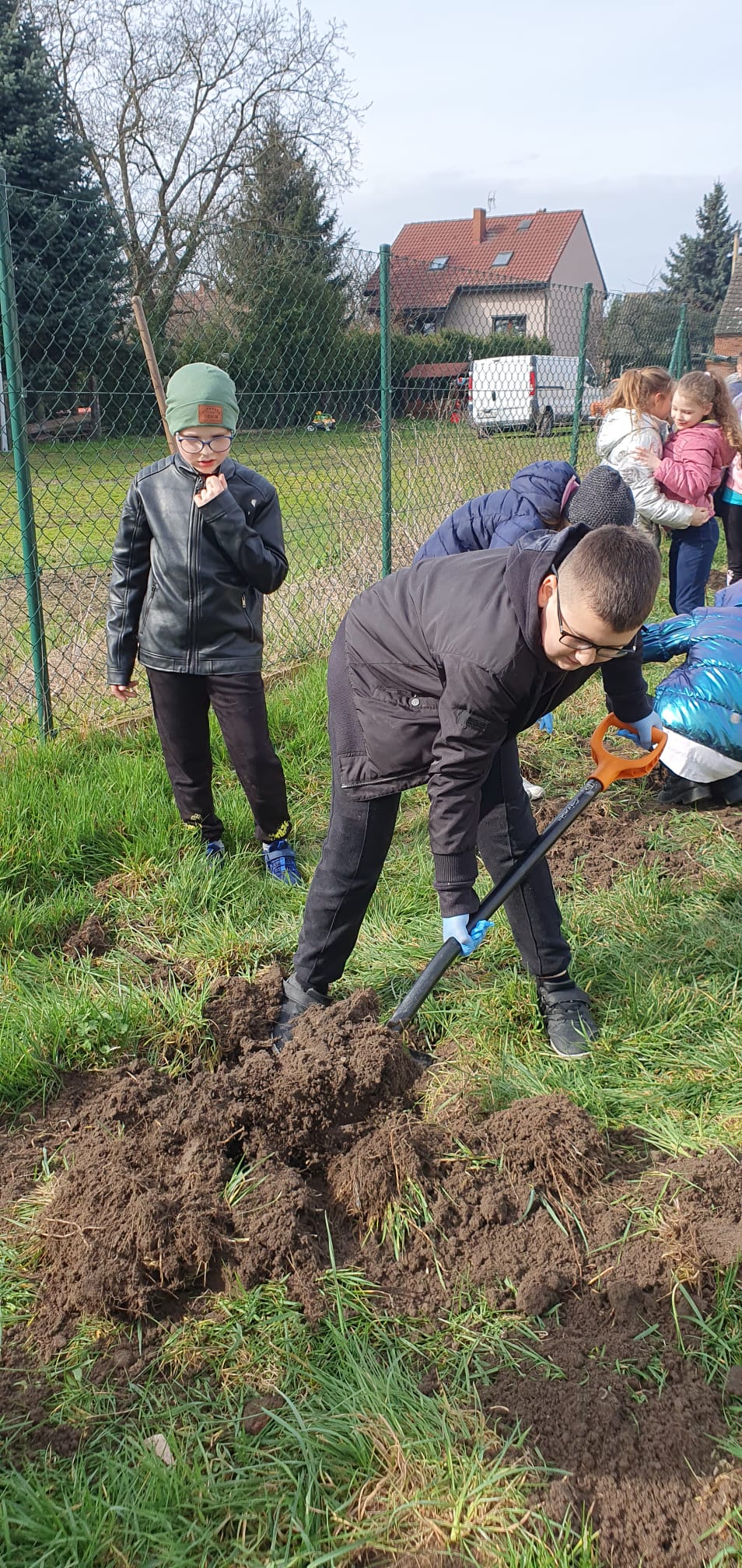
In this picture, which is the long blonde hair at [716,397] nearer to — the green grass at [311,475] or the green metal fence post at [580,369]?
the green grass at [311,475]

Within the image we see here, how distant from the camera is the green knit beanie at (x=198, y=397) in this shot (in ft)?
11.2

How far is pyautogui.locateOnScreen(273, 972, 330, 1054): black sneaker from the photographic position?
115 inches

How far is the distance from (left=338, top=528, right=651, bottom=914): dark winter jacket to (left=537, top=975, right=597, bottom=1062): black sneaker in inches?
22.8

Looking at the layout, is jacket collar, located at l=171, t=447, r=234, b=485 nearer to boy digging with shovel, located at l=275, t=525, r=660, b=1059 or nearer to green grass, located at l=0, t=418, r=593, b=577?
boy digging with shovel, located at l=275, t=525, r=660, b=1059

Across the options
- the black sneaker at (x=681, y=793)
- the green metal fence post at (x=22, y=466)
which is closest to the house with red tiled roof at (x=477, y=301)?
the green metal fence post at (x=22, y=466)

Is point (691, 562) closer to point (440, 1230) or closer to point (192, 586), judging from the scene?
point (192, 586)

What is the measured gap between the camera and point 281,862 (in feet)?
12.6

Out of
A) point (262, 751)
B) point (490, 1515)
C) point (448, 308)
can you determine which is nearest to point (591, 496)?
point (262, 751)

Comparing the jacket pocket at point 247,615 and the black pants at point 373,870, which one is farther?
the jacket pocket at point 247,615

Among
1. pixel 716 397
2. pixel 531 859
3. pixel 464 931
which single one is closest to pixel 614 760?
pixel 531 859

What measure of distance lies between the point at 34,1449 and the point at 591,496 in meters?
3.13

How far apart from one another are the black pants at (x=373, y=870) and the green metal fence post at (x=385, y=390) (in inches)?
144

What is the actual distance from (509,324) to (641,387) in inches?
212

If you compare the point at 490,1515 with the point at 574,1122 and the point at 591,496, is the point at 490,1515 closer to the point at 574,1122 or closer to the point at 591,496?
the point at 574,1122
